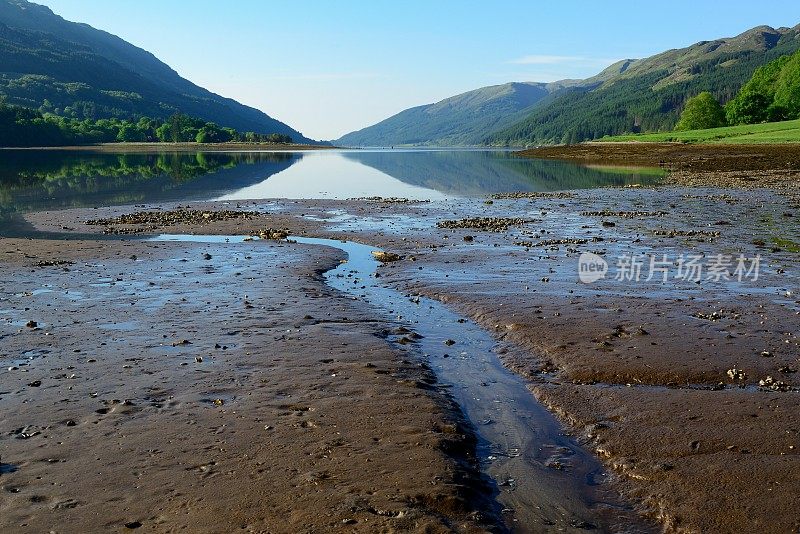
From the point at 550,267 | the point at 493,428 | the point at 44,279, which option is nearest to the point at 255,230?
the point at 44,279

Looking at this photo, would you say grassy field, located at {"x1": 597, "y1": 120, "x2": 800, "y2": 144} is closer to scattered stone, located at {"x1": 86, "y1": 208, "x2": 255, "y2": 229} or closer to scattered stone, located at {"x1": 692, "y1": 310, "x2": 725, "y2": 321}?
scattered stone, located at {"x1": 86, "y1": 208, "x2": 255, "y2": 229}

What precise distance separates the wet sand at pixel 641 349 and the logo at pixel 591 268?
335 mm

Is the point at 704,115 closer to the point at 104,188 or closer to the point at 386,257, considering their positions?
the point at 104,188

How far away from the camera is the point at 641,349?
1312 cm

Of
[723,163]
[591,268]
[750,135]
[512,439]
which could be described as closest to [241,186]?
[591,268]

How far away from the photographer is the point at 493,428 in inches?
392

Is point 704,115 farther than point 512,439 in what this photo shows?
Yes

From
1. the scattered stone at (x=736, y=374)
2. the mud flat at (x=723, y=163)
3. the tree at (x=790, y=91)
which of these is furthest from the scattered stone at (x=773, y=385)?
the tree at (x=790, y=91)

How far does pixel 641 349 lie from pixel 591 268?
8.22m

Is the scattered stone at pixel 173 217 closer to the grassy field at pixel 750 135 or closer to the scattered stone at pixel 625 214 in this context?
the scattered stone at pixel 625 214

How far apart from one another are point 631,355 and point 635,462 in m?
4.48

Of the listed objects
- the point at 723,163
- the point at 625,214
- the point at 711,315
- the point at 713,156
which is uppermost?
the point at 713,156

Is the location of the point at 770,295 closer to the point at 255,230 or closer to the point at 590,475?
the point at 590,475

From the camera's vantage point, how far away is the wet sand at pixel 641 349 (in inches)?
316
